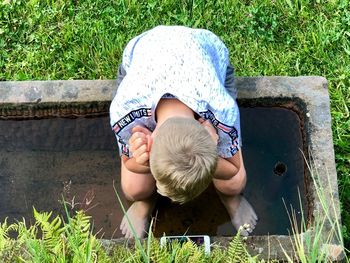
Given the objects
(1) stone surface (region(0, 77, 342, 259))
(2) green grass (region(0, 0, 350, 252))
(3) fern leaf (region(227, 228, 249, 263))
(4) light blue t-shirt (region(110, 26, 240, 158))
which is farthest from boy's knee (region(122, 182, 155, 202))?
(2) green grass (region(0, 0, 350, 252))

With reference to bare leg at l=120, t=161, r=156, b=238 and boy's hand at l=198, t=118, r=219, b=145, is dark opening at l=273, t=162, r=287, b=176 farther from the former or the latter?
boy's hand at l=198, t=118, r=219, b=145

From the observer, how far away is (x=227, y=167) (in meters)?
2.87

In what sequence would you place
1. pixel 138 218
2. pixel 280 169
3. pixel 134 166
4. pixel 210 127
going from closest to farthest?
pixel 210 127, pixel 134 166, pixel 138 218, pixel 280 169

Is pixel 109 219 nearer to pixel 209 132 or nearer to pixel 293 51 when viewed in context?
pixel 209 132

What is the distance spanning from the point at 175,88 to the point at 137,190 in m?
0.76

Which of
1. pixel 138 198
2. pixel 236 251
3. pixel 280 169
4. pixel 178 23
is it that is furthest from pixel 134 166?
pixel 178 23

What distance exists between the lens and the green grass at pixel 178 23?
3738mm

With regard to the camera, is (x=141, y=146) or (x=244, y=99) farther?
(x=244, y=99)

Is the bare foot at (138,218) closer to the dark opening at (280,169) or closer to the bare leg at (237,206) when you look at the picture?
the bare leg at (237,206)

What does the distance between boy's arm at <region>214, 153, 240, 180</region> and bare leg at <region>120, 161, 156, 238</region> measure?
0.36m

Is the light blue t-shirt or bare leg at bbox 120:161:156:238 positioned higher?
the light blue t-shirt

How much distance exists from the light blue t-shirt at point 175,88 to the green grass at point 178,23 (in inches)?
41.4

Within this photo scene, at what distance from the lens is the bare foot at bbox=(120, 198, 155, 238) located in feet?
10.3

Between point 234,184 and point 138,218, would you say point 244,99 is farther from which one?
point 138,218
